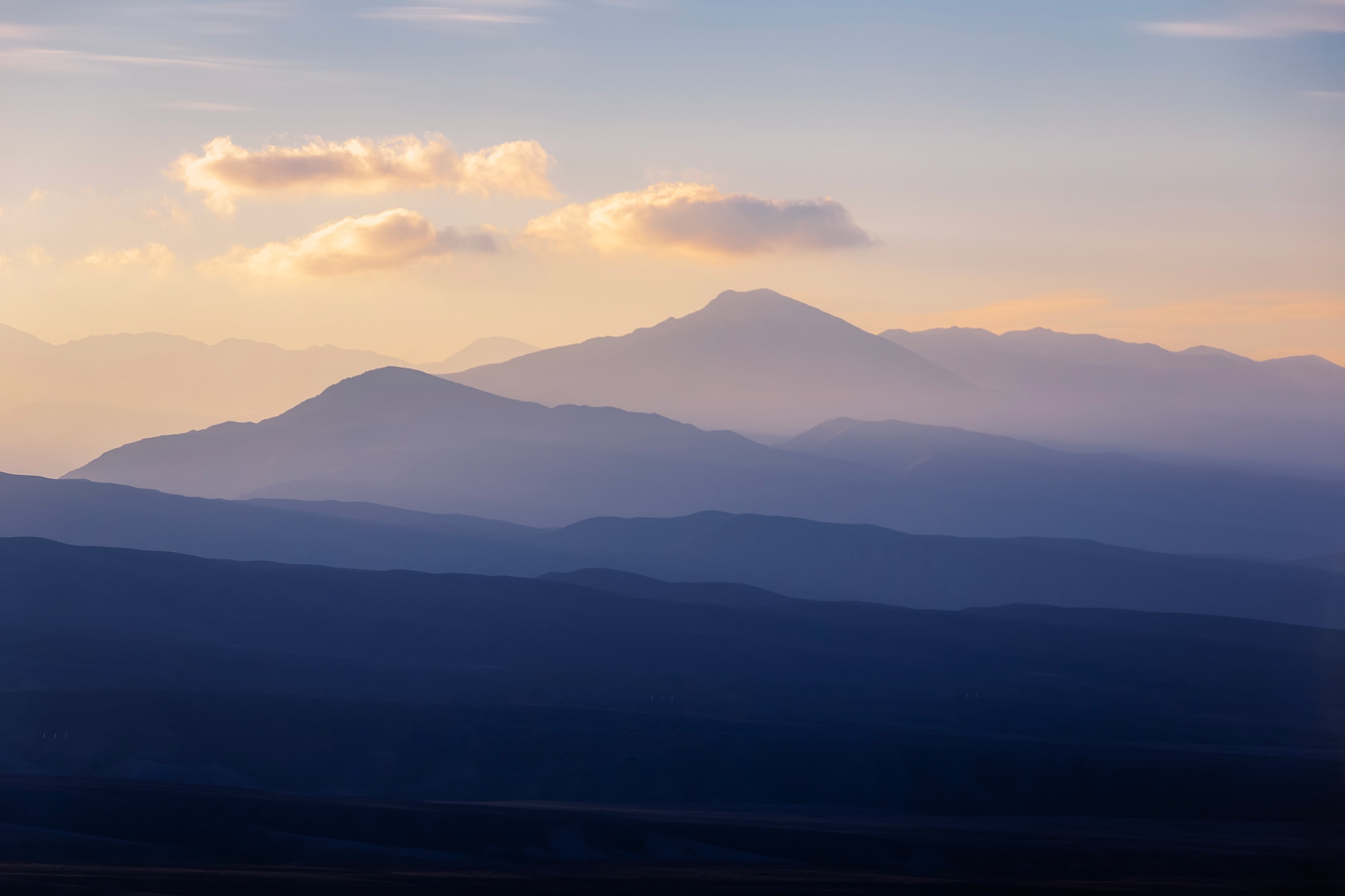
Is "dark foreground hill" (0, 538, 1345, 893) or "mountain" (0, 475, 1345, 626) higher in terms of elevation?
"mountain" (0, 475, 1345, 626)

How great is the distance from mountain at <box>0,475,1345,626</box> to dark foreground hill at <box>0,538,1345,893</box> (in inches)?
1138

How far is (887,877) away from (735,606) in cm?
6839

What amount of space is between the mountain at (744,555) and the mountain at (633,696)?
29.3 m

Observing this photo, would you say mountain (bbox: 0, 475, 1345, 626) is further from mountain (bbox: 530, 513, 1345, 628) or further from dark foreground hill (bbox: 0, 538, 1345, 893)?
dark foreground hill (bbox: 0, 538, 1345, 893)

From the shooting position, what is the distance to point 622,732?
60219mm

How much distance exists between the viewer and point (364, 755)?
58906mm

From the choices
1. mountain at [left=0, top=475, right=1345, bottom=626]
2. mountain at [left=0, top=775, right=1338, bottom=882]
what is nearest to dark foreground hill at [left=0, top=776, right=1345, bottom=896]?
mountain at [left=0, top=775, right=1338, bottom=882]

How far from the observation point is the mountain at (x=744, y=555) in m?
138

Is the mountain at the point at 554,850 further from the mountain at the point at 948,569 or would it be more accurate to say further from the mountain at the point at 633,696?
the mountain at the point at 948,569

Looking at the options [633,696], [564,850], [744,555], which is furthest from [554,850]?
[744,555]

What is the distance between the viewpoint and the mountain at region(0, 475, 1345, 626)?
137500mm

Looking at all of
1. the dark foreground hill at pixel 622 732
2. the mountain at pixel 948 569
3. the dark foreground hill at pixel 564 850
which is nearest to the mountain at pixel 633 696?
the dark foreground hill at pixel 622 732

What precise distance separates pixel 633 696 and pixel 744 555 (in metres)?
77.6

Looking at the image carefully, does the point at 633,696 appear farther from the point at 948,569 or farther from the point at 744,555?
the point at 744,555
